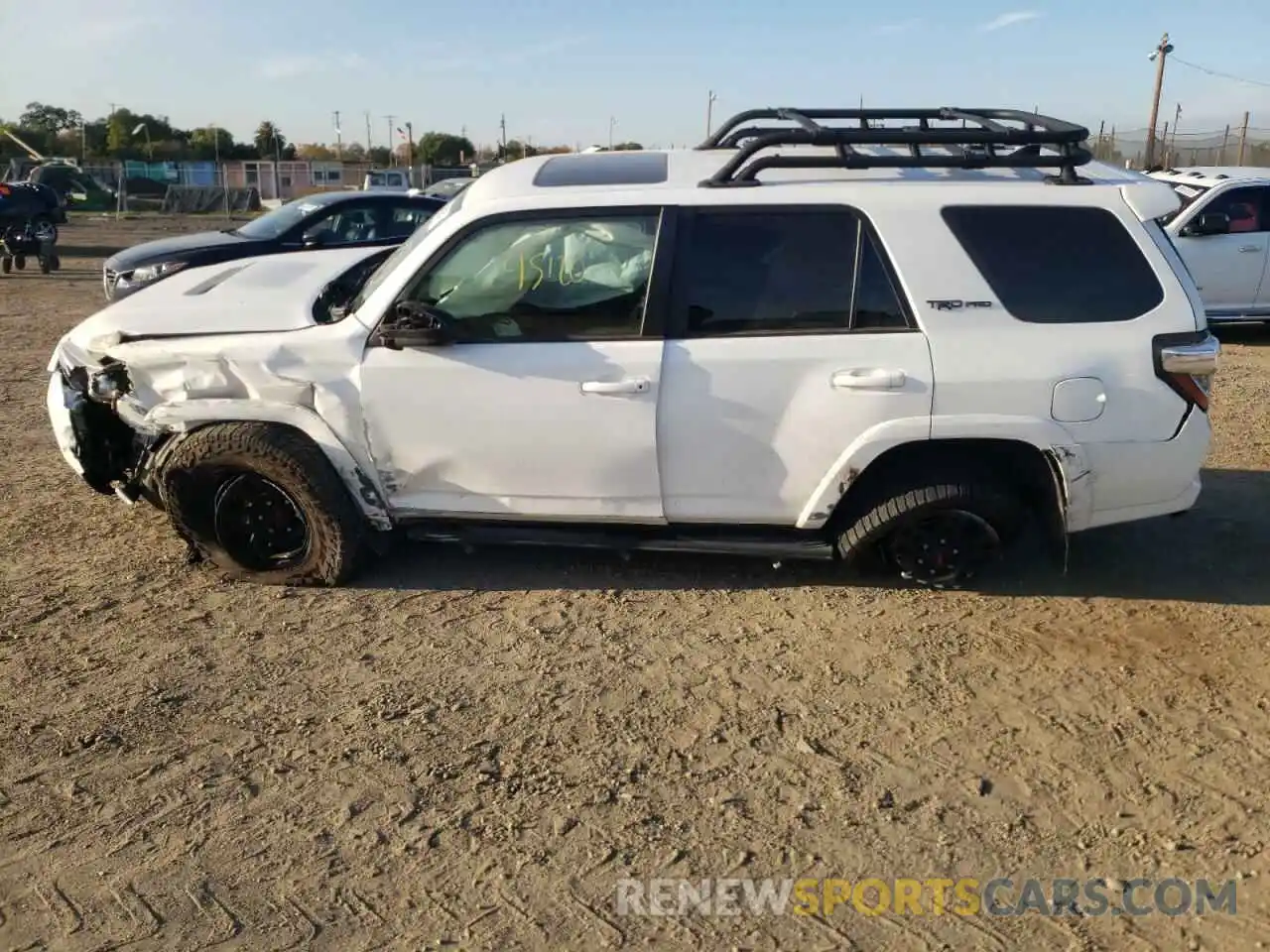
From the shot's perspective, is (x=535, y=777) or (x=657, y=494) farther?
(x=657, y=494)

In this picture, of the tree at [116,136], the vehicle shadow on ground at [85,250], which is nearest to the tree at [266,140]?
the tree at [116,136]

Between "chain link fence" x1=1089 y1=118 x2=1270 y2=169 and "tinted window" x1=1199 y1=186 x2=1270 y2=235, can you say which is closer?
"tinted window" x1=1199 y1=186 x2=1270 y2=235

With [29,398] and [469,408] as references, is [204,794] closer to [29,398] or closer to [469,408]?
[469,408]

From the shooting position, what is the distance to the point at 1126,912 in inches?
112

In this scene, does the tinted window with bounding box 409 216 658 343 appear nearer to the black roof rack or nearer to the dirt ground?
the black roof rack

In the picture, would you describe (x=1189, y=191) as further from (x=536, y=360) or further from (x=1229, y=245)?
(x=536, y=360)

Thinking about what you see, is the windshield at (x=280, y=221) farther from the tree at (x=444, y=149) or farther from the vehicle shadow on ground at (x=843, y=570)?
the tree at (x=444, y=149)

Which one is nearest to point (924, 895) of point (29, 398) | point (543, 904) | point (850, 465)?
point (543, 904)

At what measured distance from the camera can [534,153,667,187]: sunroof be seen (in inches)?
178

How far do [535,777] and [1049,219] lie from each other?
2.87 meters

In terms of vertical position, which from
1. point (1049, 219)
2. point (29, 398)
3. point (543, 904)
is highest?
point (1049, 219)

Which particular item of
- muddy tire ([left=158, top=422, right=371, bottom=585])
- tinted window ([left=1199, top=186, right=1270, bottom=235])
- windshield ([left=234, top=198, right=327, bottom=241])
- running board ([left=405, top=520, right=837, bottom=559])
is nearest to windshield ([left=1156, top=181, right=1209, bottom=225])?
tinted window ([left=1199, top=186, right=1270, bottom=235])

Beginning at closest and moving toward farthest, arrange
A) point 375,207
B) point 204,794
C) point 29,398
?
point 204,794 → point 29,398 → point 375,207

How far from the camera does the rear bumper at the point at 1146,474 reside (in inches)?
167
